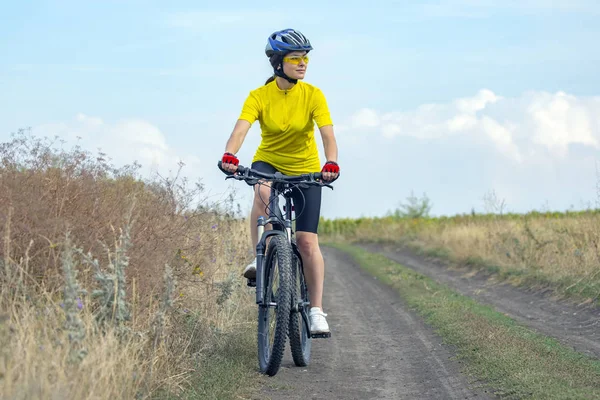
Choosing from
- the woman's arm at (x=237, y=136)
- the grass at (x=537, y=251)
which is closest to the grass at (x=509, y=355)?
the grass at (x=537, y=251)

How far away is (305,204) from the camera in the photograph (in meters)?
6.86

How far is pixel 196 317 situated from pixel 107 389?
2777 millimetres

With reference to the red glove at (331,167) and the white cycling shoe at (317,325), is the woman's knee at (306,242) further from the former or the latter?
the red glove at (331,167)

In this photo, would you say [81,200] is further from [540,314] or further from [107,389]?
[540,314]

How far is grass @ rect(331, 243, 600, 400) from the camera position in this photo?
5977mm

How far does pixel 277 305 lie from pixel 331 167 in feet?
3.94

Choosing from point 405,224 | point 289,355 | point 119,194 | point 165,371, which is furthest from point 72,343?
point 405,224

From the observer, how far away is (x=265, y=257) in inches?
265

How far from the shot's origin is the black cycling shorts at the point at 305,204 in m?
6.86

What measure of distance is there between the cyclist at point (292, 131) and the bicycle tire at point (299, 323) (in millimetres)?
73

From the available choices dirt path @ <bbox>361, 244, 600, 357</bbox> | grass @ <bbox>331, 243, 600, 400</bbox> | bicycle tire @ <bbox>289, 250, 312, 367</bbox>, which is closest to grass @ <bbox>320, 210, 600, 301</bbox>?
dirt path @ <bbox>361, 244, 600, 357</bbox>

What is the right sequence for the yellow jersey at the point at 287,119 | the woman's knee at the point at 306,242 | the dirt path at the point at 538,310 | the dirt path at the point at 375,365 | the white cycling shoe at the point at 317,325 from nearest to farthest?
the dirt path at the point at 375,365, the yellow jersey at the point at 287,119, the woman's knee at the point at 306,242, the white cycling shoe at the point at 317,325, the dirt path at the point at 538,310

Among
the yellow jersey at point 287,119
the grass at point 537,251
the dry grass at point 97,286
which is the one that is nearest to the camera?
the dry grass at point 97,286

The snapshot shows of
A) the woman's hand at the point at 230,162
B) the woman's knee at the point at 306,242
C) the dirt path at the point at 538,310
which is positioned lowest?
the dirt path at the point at 538,310
